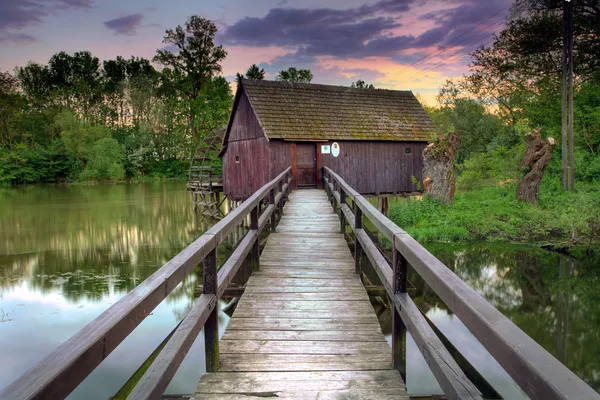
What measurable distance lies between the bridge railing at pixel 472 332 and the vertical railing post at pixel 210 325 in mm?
1193

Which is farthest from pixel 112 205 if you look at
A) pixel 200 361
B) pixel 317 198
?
pixel 200 361

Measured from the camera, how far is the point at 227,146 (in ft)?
72.5

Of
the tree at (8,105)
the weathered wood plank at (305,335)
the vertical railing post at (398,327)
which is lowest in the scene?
the weathered wood plank at (305,335)

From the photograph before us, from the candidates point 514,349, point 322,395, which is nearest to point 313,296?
point 322,395

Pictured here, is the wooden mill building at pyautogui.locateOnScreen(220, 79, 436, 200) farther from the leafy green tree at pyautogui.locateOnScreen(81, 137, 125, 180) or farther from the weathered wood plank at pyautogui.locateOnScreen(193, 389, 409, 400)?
the leafy green tree at pyautogui.locateOnScreen(81, 137, 125, 180)

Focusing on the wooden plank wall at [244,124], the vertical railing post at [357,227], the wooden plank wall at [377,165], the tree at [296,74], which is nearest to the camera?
the vertical railing post at [357,227]

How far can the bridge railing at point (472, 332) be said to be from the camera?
1128 mm

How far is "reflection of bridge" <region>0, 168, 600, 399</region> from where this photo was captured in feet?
4.04

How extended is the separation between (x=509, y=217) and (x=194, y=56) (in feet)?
129

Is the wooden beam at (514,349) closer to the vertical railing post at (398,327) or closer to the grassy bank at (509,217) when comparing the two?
the vertical railing post at (398,327)

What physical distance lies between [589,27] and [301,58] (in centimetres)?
3614

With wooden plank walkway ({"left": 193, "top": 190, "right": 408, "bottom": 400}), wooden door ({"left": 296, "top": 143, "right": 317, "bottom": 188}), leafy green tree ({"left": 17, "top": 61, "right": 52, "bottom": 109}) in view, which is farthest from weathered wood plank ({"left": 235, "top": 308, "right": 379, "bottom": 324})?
leafy green tree ({"left": 17, "top": 61, "right": 52, "bottom": 109})

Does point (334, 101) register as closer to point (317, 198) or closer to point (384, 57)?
point (317, 198)

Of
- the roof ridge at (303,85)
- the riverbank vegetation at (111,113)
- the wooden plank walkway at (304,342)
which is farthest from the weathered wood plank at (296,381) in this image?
the riverbank vegetation at (111,113)
